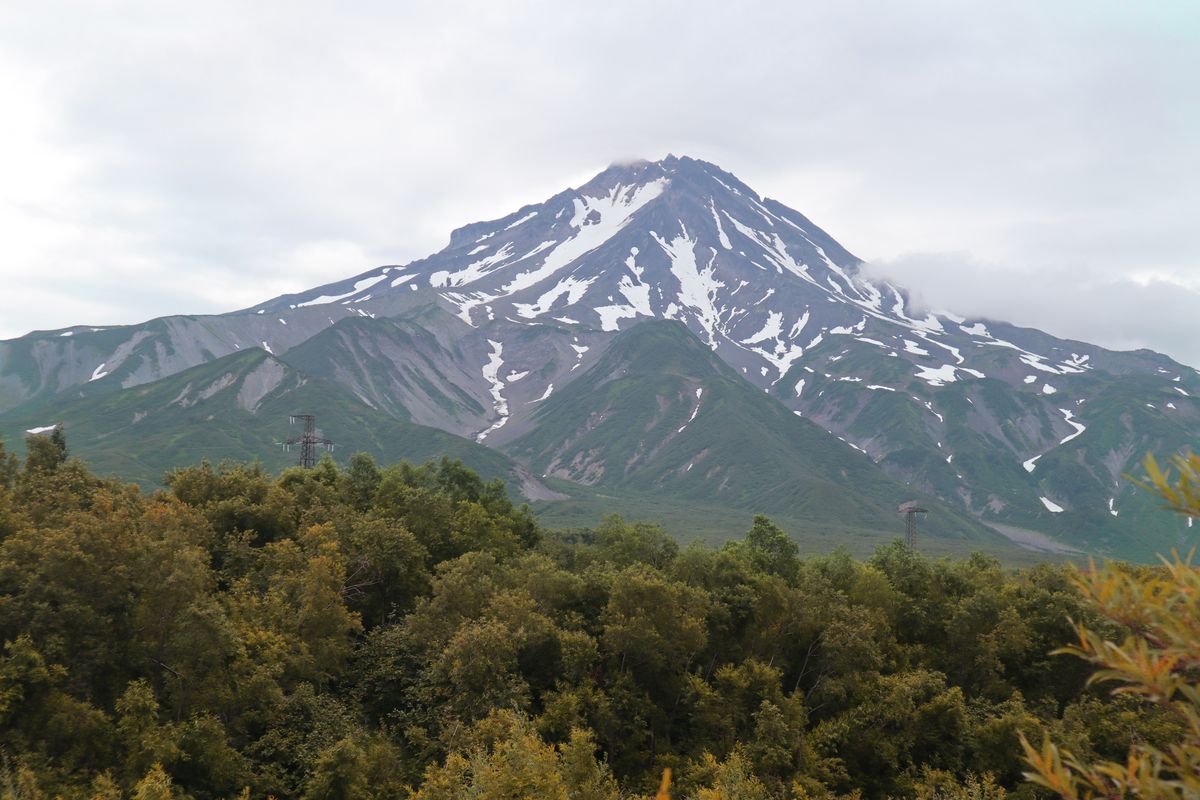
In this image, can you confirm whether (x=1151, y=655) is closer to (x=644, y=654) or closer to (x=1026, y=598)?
(x=644, y=654)

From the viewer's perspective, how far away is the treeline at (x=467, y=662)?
2783 centimetres

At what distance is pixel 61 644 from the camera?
28.1 m

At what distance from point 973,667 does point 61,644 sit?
143ft

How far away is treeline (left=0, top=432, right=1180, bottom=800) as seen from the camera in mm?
27828

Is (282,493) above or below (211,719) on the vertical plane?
above

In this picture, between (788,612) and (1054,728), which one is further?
(788,612)

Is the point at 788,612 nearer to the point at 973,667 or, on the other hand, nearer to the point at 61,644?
the point at 973,667

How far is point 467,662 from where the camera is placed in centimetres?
3488

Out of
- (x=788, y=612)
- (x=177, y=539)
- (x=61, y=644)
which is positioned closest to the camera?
(x=61, y=644)

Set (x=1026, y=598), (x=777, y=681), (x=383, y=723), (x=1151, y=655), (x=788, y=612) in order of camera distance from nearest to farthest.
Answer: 1. (x=1151, y=655)
2. (x=383, y=723)
3. (x=777, y=681)
4. (x=788, y=612)
5. (x=1026, y=598)

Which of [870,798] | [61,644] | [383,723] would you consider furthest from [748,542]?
[61,644]

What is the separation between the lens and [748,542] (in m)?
56.7

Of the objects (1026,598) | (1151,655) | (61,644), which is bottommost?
(1026,598)

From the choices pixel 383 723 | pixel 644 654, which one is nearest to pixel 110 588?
pixel 383 723
